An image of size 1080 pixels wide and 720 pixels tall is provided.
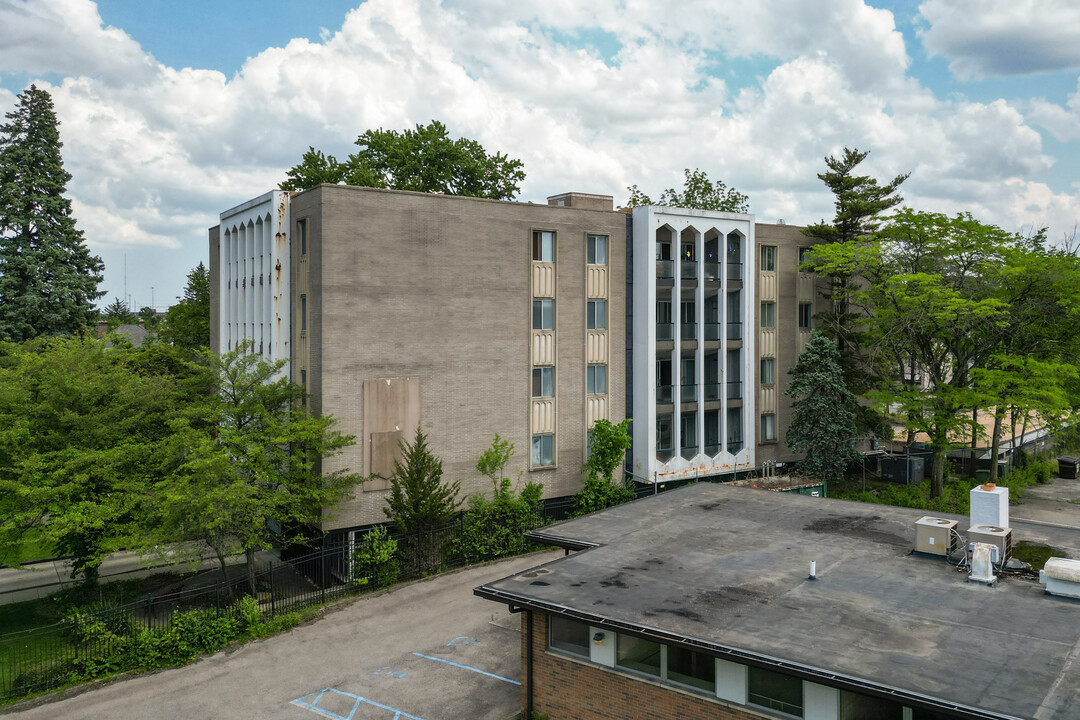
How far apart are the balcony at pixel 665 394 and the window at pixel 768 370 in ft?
21.0

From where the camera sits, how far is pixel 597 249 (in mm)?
33906

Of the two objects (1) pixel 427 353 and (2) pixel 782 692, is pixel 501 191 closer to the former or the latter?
(1) pixel 427 353

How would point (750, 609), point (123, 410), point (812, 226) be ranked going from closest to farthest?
1. point (750, 609)
2. point (123, 410)
3. point (812, 226)

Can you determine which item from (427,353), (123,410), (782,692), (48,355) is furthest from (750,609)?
(48,355)

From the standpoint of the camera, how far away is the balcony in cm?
3500

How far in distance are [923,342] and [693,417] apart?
11.8 m

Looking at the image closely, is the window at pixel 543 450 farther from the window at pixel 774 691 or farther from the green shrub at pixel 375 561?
the window at pixel 774 691

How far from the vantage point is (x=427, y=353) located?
29.5m

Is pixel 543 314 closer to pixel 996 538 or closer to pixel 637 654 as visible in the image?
pixel 637 654

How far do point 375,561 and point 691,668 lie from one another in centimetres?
1438

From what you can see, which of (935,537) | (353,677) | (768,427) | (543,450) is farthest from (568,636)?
(768,427)

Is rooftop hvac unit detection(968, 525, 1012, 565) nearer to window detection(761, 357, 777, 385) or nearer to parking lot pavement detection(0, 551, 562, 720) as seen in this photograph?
parking lot pavement detection(0, 551, 562, 720)

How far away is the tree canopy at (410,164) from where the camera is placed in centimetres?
4975

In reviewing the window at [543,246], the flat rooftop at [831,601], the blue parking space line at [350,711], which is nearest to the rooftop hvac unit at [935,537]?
the flat rooftop at [831,601]
